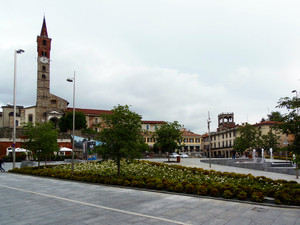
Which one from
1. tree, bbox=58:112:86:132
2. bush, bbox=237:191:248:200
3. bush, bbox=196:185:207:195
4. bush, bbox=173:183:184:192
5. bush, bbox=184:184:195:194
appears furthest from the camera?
tree, bbox=58:112:86:132

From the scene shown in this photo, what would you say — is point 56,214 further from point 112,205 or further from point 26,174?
point 26,174

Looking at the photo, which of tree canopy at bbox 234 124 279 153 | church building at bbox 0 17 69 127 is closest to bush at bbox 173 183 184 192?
tree canopy at bbox 234 124 279 153

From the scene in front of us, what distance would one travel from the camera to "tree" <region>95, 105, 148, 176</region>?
62.7 feet

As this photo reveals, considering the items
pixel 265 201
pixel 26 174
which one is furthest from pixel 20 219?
pixel 26 174

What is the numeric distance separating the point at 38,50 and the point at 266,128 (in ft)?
265

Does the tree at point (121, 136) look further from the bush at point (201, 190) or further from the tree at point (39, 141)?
the tree at point (39, 141)

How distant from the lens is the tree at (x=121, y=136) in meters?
19.1

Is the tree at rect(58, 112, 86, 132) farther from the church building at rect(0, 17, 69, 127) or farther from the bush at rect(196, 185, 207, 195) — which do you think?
the bush at rect(196, 185, 207, 195)

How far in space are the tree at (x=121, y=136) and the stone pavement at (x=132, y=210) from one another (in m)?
5.65

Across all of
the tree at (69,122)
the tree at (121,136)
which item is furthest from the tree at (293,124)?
the tree at (69,122)

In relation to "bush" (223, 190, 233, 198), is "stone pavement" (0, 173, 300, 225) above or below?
below

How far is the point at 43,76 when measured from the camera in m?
88.8

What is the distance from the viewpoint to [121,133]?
19156 millimetres

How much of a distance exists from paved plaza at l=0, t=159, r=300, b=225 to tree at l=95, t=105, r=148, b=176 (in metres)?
5.66
